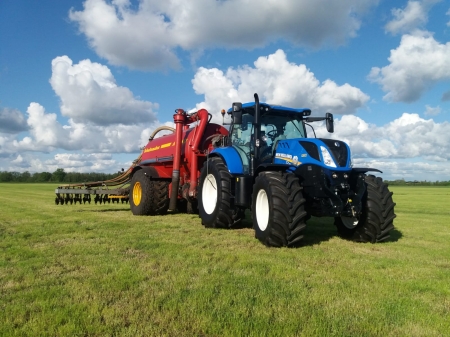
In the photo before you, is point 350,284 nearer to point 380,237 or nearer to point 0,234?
point 380,237

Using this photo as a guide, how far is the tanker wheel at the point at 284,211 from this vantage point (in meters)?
6.22

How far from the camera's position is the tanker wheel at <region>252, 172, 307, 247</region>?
622 centimetres

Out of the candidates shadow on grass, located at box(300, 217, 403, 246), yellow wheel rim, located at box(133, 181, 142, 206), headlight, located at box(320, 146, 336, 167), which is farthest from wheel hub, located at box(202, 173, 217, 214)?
yellow wheel rim, located at box(133, 181, 142, 206)

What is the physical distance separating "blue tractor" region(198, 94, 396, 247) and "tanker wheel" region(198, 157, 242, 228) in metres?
0.02

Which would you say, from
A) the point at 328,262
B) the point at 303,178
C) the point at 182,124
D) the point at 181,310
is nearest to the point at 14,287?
the point at 181,310

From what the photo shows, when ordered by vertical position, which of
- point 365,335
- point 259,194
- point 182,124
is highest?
point 182,124

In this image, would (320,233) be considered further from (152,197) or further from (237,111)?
(152,197)

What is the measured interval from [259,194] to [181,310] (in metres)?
3.78

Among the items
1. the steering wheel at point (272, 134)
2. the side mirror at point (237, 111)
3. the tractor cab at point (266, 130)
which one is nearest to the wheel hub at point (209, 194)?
the tractor cab at point (266, 130)

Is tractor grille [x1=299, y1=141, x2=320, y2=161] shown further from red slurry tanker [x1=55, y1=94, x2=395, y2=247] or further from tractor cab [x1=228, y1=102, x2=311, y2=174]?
tractor cab [x1=228, y1=102, x2=311, y2=174]

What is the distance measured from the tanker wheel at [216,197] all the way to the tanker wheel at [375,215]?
2526 mm

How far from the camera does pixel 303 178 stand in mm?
6742

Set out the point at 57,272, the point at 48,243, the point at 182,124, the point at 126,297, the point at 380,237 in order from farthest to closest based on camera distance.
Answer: the point at 182,124
the point at 380,237
the point at 48,243
the point at 57,272
the point at 126,297

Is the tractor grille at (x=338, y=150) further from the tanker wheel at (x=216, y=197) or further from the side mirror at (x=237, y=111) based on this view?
the tanker wheel at (x=216, y=197)
